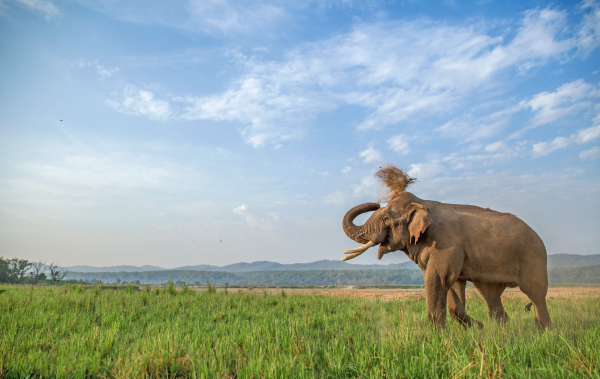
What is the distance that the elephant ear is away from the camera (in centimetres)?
661

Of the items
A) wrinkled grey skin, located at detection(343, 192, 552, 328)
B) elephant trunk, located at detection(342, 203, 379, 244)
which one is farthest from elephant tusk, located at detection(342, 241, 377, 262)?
wrinkled grey skin, located at detection(343, 192, 552, 328)

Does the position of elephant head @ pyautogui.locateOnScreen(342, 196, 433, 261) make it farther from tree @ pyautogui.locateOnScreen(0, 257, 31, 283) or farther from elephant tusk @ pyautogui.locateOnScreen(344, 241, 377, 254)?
tree @ pyautogui.locateOnScreen(0, 257, 31, 283)

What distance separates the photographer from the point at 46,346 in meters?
5.39

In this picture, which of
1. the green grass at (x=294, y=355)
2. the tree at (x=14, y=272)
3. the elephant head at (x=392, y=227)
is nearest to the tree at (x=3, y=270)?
the tree at (x=14, y=272)

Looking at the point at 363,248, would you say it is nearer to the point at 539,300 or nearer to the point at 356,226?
the point at 356,226

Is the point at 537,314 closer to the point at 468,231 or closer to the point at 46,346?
the point at 468,231

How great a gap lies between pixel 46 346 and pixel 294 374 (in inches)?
166

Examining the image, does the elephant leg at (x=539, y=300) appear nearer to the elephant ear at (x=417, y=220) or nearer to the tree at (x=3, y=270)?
the elephant ear at (x=417, y=220)

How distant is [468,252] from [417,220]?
44.5 inches

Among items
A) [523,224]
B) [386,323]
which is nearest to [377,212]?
[386,323]

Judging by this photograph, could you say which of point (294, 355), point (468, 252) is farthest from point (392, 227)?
point (294, 355)

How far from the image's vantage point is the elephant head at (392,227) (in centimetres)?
687

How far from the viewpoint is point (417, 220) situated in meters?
6.80

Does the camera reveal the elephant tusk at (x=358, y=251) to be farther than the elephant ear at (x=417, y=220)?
Yes
